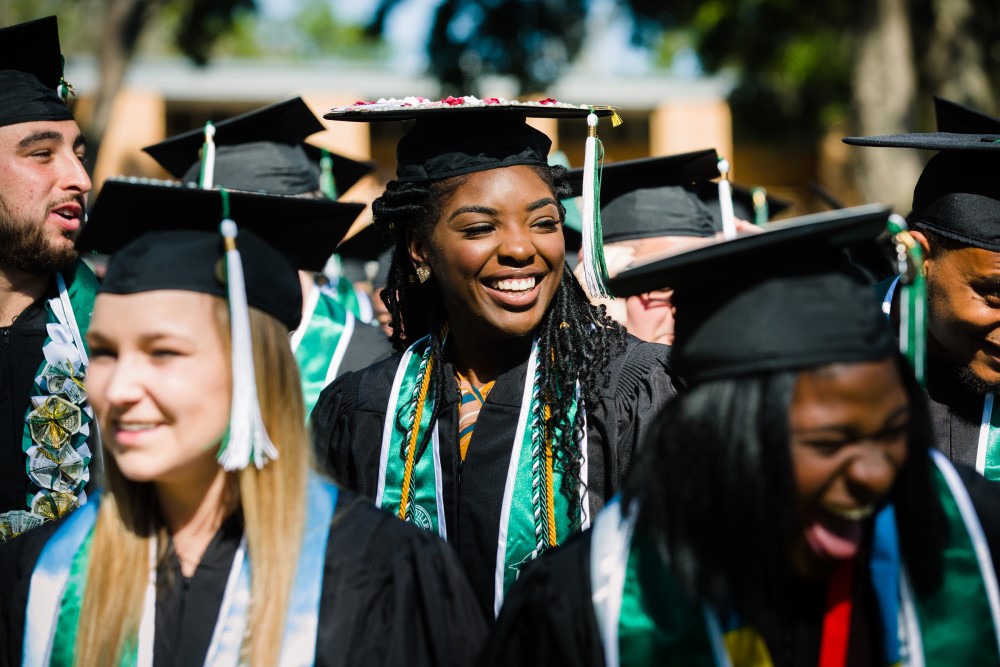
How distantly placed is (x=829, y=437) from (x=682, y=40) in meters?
30.7

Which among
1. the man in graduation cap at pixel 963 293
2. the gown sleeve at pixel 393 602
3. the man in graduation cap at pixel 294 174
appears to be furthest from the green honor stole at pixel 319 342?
the man in graduation cap at pixel 963 293

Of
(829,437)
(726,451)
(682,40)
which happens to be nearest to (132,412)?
(726,451)

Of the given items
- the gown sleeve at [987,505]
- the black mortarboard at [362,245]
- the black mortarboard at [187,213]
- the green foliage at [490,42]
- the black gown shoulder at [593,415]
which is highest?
the green foliage at [490,42]

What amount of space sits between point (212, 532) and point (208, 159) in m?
2.55

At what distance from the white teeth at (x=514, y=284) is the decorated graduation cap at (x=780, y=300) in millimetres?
982

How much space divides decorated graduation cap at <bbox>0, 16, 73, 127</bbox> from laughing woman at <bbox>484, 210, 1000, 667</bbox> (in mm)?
2350

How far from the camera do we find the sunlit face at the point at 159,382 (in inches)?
80.9

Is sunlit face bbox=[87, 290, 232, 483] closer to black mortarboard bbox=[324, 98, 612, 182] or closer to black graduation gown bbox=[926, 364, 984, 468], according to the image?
black mortarboard bbox=[324, 98, 612, 182]

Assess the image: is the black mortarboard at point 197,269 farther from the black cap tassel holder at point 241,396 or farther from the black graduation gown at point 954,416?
the black graduation gown at point 954,416

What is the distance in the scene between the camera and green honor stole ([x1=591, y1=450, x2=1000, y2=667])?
190 cm

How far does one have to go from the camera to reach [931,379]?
10.2 ft

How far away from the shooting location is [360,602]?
210 cm

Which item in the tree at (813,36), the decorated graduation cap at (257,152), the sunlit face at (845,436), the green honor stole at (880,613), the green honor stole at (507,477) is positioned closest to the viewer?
the sunlit face at (845,436)

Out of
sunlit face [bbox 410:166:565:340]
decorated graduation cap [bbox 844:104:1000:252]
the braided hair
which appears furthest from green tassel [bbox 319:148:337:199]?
decorated graduation cap [bbox 844:104:1000:252]
